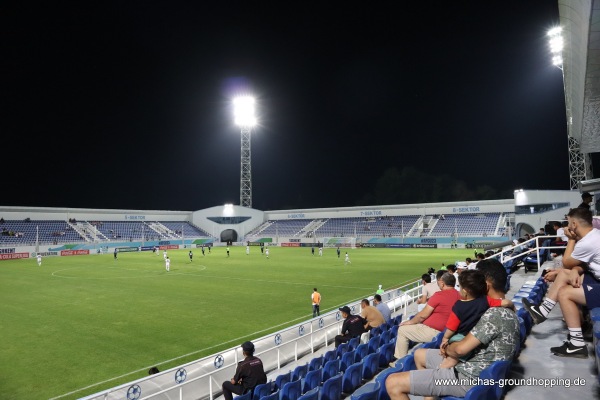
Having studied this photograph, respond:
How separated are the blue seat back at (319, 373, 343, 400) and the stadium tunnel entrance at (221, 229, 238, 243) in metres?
80.7

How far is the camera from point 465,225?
6519 cm

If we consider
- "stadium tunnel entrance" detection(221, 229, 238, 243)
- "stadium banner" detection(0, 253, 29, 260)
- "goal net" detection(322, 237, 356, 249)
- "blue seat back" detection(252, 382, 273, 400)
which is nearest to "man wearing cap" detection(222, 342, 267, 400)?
"blue seat back" detection(252, 382, 273, 400)

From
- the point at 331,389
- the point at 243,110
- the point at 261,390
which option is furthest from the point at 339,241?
the point at 331,389

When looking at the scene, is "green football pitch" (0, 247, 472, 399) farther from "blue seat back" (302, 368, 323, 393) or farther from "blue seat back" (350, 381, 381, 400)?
"blue seat back" (350, 381, 381, 400)

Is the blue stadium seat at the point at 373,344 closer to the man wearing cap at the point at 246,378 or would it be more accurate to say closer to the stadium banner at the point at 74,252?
the man wearing cap at the point at 246,378

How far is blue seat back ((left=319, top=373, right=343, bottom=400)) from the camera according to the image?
566 centimetres

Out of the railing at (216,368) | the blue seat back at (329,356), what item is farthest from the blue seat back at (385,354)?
the railing at (216,368)

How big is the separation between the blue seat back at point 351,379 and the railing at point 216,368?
254cm

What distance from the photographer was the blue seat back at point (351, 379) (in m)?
6.61

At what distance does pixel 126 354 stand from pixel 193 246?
65.9m

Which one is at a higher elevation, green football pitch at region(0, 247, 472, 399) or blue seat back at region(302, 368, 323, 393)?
blue seat back at region(302, 368, 323, 393)

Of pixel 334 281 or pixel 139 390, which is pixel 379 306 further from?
pixel 334 281

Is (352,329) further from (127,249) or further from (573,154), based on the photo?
(127,249)

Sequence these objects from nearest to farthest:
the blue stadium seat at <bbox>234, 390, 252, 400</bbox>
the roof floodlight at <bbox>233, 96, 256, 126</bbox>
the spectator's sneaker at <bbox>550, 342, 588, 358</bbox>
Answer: the spectator's sneaker at <bbox>550, 342, 588, 358</bbox> < the blue stadium seat at <bbox>234, 390, 252, 400</bbox> < the roof floodlight at <bbox>233, 96, 256, 126</bbox>
